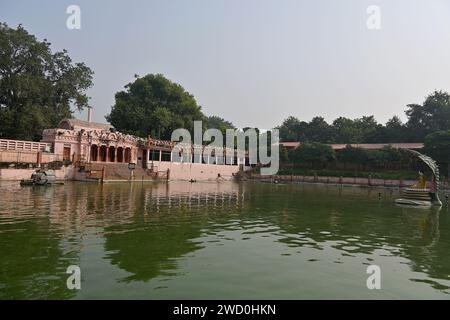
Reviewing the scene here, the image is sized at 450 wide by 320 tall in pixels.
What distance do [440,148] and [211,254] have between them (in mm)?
48069

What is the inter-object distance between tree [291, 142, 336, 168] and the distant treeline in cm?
1472

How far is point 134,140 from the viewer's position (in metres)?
46.7

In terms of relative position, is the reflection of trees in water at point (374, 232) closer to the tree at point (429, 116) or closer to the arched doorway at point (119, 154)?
the arched doorway at point (119, 154)

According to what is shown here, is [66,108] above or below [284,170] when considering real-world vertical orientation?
above

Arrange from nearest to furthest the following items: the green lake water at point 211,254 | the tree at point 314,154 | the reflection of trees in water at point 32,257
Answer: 1. the reflection of trees in water at point 32,257
2. the green lake water at point 211,254
3. the tree at point 314,154

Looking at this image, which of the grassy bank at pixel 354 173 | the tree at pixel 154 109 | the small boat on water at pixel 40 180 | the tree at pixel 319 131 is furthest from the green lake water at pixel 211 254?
the tree at pixel 319 131

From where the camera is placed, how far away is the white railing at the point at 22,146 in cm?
3334

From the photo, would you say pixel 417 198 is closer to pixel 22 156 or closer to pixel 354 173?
pixel 354 173

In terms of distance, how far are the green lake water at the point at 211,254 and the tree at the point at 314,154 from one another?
4195 centimetres

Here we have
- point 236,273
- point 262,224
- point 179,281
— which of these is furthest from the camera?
point 262,224

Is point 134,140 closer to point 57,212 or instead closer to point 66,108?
point 66,108

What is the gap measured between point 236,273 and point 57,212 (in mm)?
10397

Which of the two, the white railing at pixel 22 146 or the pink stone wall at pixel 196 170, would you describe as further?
the pink stone wall at pixel 196 170
